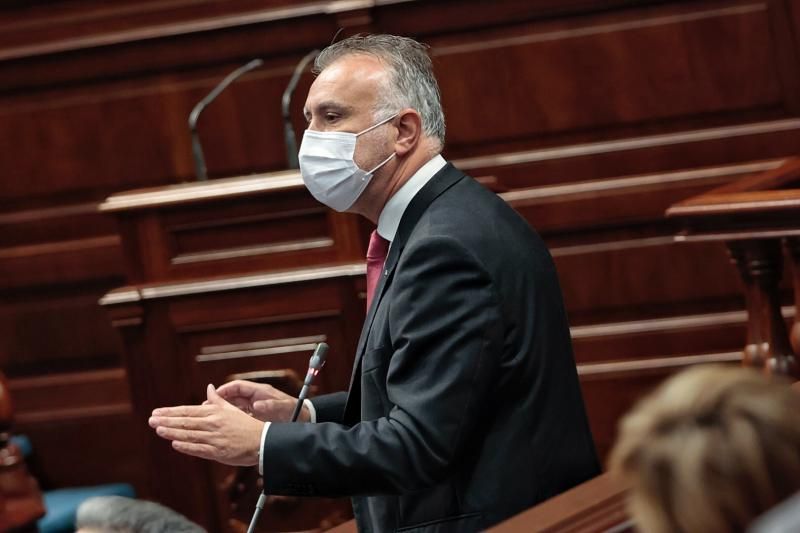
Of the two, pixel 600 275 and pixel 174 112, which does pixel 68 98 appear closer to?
pixel 174 112

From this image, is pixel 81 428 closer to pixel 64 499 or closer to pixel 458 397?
pixel 64 499

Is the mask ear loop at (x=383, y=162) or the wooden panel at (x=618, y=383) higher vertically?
the mask ear loop at (x=383, y=162)

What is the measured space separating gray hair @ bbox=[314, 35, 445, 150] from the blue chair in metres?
2.54

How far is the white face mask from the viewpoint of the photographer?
8.18ft

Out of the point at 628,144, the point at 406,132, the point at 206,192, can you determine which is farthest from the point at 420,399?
the point at 628,144

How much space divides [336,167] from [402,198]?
6.9 inches

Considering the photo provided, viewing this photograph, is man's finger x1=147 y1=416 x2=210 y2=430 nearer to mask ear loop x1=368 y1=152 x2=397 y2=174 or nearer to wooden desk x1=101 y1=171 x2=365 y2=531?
mask ear loop x1=368 y1=152 x2=397 y2=174

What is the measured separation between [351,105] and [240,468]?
5.39 feet

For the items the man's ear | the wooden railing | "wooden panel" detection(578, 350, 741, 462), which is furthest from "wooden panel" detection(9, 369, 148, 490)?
the man's ear

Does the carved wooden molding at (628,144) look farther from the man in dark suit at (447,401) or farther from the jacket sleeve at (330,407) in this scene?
the man in dark suit at (447,401)

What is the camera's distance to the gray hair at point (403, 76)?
8.05 feet

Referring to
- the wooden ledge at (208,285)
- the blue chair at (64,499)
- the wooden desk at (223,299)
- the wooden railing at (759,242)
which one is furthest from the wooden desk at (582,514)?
the blue chair at (64,499)

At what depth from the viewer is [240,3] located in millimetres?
5246

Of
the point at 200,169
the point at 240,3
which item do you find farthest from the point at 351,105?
the point at 240,3
